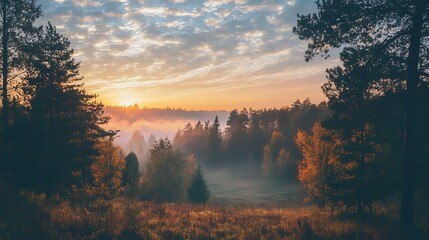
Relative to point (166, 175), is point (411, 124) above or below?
above

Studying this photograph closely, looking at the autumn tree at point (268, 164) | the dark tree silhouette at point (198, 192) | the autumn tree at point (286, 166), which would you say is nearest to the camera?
the dark tree silhouette at point (198, 192)

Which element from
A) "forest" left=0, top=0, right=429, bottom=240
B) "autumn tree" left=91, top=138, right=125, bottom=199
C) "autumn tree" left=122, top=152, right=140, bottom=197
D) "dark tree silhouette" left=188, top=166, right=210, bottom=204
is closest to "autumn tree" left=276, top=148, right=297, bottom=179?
"dark tree silhouette" left=188, top=166, right=210, bottom=204

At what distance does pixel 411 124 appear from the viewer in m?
11.6

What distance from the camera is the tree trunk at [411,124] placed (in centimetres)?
1117

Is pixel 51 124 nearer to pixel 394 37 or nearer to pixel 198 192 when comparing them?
pixel 394 37

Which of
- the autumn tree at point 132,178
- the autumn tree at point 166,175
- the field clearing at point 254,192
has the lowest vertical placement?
the field clearing at point 254,192

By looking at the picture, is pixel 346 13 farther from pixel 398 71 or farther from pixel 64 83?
pixel 64 83

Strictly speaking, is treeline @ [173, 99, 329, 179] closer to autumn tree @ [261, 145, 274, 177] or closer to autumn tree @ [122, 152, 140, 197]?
autumn tree @ [261, 145, 274, 177]

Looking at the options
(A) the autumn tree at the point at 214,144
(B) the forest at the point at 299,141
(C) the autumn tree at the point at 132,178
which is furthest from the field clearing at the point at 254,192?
(B) the forest at the point at 299,141

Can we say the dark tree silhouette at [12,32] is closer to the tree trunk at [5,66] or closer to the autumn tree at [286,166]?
the tree trunk at [5,66]

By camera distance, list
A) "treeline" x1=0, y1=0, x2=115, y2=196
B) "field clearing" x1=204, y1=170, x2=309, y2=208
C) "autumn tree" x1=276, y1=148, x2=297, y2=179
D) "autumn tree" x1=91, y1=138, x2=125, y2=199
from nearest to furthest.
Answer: "treeline" x1=0, y1=0, x2=115, y2=196, "autumn tree" x1=91, y1=138, x2=125, y2=199, "field clearing" x1=204, y1=170, x2=309, y2=208, "autumn tree" x1=276, y1=148, x2=297, y2=179

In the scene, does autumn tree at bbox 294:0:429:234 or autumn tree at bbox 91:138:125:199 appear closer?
autumn tree at bbox 294:0:429:234

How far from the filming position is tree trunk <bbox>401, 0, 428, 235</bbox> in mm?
11172

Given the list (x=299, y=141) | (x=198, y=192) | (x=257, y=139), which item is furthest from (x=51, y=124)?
(x=257, y=139)
